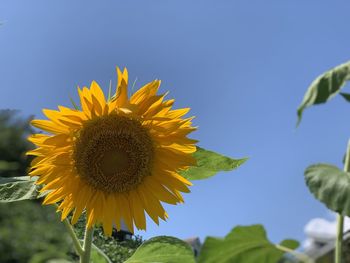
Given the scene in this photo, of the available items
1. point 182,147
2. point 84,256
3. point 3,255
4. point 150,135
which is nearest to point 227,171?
point 182,147

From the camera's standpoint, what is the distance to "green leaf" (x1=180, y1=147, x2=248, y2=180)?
1.31 m

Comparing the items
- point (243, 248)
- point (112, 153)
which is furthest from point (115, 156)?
point (243, 248)

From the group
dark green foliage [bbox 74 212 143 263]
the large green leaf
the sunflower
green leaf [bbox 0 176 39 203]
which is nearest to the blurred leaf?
the sunflower

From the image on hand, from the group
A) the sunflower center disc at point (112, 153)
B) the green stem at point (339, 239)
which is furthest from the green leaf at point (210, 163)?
the green stem at point (339, 239)

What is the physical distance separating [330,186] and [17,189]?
711mm

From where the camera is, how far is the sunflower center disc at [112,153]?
144 cm

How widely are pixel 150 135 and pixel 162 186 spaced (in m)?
0.13

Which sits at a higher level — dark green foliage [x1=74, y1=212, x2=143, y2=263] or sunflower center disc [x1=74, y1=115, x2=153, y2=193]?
sunflower center disc [x1=74, y1=115, x2=153, y2=193]

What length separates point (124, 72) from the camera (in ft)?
4.39

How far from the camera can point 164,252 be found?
4.18 feet

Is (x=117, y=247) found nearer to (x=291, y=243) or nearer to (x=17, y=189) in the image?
(x=17, y=189)

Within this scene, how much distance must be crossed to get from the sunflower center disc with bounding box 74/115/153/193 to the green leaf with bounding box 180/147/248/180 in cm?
17

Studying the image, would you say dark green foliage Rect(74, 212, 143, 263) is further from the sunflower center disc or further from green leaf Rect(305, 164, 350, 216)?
green leaf Rect(305, 164, 350, 216)

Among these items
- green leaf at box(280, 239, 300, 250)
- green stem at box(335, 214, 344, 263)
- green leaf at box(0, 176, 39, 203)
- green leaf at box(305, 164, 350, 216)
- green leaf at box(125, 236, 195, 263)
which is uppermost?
green leaf at box(305, 164, 350, 216)
